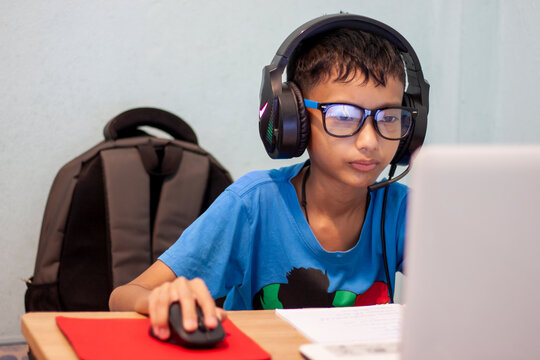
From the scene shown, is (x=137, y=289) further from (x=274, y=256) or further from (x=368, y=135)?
(x=368, y=135)

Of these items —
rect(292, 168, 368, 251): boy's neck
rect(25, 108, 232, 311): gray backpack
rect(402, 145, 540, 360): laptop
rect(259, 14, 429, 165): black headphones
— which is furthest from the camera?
Answer: rect(25, 108, 232, 311): gray backpack

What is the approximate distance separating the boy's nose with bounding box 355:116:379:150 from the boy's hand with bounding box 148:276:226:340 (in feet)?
1.51

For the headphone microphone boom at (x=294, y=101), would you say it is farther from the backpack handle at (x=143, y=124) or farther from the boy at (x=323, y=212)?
the backpack handle at (x=143, y=124)

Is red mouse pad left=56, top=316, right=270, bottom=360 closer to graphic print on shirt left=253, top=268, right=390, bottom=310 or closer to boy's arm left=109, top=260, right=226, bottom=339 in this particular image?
boy's arm left=109, top=260, right=226, bottom=339

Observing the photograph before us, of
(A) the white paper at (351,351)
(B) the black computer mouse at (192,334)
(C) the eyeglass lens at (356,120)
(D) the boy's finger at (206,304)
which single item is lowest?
(A) the white paper at (351,351)

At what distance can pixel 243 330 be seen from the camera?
708 mm

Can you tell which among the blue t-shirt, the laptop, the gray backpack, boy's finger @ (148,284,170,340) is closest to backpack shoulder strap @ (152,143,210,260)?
the gray backpack

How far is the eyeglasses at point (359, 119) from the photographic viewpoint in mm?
992

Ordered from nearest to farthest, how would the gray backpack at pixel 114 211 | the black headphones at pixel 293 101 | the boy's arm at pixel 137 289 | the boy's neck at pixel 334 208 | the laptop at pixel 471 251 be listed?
the laptop at pixel 471 251 < the boy's arm at pixel 137 289 < the black headphones at pixel 293 101 < the boy's neck at pixel 334 208 < the gray backpack at pixel 114 211

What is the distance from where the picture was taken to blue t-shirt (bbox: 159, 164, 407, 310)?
1024mm

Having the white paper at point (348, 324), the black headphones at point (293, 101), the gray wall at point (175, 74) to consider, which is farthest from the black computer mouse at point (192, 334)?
the gray wall at point (175, 74)

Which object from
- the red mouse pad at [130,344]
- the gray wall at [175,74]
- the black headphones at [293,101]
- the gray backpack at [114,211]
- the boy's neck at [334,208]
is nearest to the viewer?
the red mouse pad at [130,344]

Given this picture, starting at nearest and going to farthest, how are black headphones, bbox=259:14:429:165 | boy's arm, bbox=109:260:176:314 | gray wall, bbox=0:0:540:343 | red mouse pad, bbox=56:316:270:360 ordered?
red mouse pad, bbox=56:316:270:360
boy's arm, bbox=109:260:176:314
black headphones, bbox=259:14:429:165
gray wall, bbox=0:0:540:343

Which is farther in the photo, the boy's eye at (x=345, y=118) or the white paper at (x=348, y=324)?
the boy's eye at (x=345, y=118)
